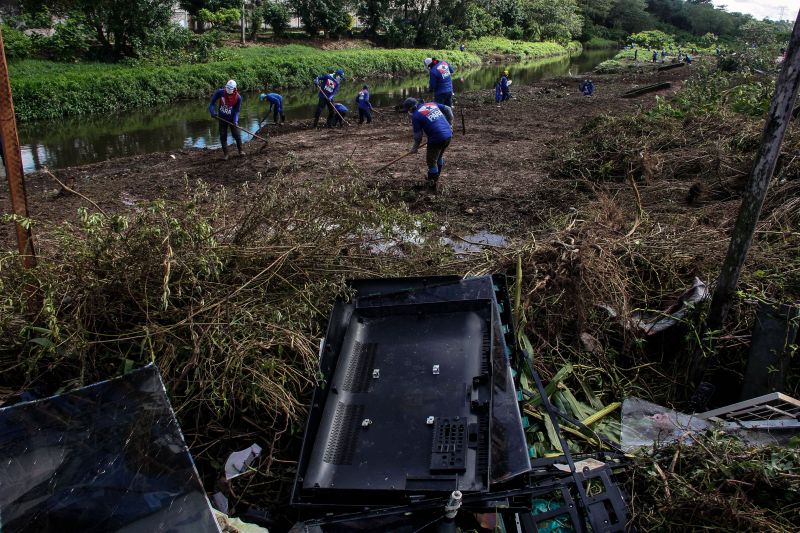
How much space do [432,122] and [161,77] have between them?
16.4 m

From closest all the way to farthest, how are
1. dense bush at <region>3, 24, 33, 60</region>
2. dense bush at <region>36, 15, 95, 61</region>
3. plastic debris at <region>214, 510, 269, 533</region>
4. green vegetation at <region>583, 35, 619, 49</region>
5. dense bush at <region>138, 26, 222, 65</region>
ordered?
plastic debris at <region>214, 510, 269, 533</region> < dense bush at <region>3, 24, 33, 60</region> < dense bush at <region>36, 15, 95, 61</region> < dense bush at <region>138, 26, 222, 65</region> < green vegetation at <region>583, 35, 619, 49</region>

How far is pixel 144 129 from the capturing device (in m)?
16.4

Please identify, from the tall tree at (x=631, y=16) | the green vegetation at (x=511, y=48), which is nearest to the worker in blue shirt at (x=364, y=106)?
the green vegetation at (x=511, y=48)

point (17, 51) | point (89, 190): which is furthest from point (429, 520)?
point (17, 51)

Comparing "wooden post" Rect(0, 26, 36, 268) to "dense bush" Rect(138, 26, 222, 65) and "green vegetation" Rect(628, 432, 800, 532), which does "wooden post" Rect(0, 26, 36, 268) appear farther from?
"dense bush" Rect(138, 26, 222, 65)

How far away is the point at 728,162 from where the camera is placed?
22.7ft

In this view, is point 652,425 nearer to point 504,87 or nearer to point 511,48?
point 504,87

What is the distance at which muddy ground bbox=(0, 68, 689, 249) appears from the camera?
8.05 meters

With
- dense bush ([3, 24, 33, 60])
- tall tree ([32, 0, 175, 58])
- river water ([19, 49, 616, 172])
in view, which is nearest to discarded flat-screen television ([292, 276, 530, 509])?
river water ([19, 49, 616, 172])

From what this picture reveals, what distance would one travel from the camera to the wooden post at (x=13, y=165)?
3.44 m

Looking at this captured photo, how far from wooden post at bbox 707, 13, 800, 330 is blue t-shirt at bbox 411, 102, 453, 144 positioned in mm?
5530

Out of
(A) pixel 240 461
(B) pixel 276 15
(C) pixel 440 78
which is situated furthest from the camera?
(B) pixel 276 15

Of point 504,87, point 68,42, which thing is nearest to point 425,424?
point 504,87

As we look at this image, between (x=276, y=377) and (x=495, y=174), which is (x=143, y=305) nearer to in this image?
(x=276, y=377)
